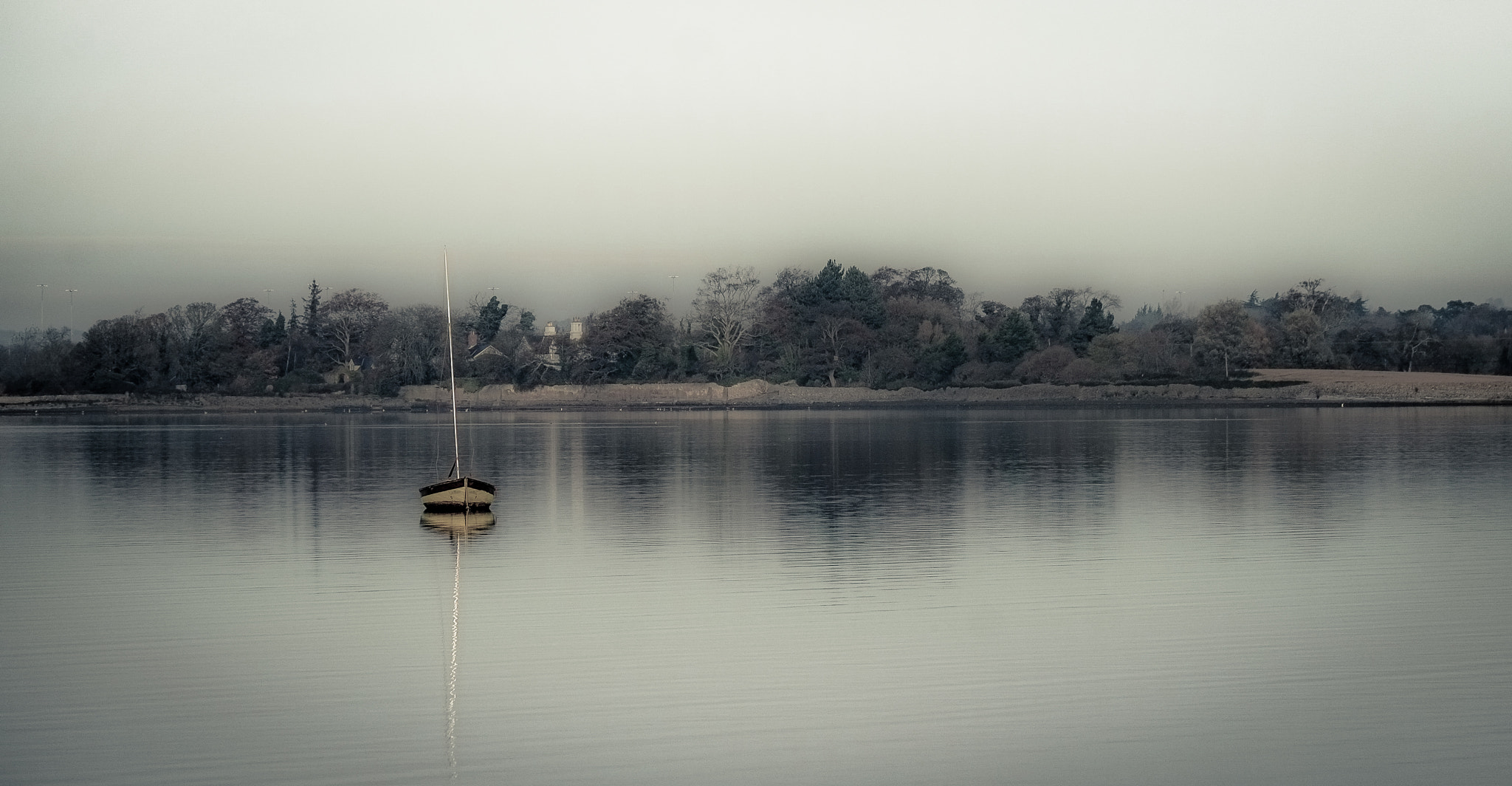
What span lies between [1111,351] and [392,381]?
65.0 meters

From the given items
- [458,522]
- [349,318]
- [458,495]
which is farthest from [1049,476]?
[349,318]

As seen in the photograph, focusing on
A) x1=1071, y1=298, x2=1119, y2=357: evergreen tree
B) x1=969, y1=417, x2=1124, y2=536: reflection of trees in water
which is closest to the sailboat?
x1=969, y1=417, x2=1124, y2=536: reflection of trees in water

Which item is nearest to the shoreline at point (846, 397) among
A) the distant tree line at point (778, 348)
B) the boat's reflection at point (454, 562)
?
the distant tree line at point (778, 348)

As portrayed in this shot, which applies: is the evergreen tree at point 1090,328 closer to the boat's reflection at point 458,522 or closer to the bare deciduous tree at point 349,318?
the bare deciduous tree at point 349,318

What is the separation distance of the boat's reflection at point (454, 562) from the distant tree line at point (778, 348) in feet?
309

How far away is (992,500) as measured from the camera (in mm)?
29766

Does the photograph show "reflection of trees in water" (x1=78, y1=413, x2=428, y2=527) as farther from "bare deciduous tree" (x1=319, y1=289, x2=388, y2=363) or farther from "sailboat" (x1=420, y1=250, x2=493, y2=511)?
"bare deciduous tree" (x1=319, y1=289, x2=388, y2=363)

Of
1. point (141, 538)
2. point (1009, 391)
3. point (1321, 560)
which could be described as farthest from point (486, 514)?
point (1009, 391)

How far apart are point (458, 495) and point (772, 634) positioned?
13929 mm

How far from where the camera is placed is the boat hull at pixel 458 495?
2727 cm

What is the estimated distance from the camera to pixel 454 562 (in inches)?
824

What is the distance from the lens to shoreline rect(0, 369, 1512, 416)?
4301 inches

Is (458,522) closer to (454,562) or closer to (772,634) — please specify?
(454,562)

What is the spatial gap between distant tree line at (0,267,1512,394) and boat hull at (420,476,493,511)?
93559 mm
